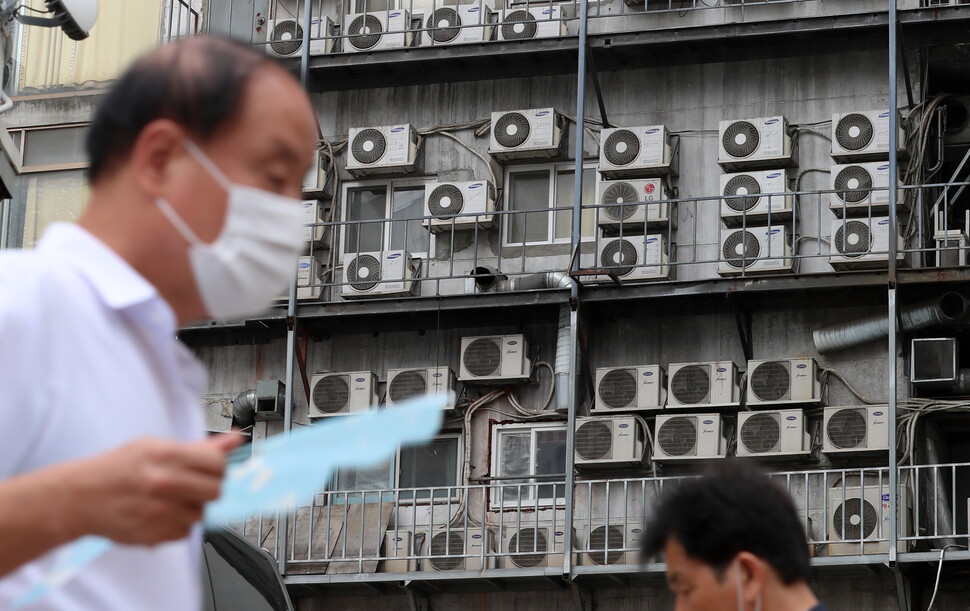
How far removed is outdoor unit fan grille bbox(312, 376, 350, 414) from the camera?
17891 mm

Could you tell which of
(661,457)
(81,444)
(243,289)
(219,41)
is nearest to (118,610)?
(81,444)

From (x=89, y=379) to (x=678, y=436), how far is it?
15558mm

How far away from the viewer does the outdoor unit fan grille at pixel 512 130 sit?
1781 cm

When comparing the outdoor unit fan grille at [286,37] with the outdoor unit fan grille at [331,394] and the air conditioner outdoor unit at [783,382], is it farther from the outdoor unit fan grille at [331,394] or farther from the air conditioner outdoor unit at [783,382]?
the air conditioner outdoor unit at [783,382]

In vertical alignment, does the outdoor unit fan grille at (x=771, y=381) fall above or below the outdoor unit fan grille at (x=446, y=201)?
below

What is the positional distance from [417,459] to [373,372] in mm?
1031

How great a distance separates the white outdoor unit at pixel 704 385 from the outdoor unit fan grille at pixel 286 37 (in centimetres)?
577

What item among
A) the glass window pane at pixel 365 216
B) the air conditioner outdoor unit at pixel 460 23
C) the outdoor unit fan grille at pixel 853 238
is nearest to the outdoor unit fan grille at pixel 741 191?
the outdoor unit fan grille at pixel 853 238

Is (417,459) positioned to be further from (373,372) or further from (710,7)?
(710,7)

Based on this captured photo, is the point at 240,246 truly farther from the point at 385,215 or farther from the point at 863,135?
the point at 385,215

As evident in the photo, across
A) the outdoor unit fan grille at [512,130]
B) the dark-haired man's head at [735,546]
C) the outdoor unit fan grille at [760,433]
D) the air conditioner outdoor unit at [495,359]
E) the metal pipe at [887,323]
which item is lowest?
the dark-haired man's head at [735,546]

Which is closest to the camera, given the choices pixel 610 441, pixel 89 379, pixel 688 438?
pixel 89 379

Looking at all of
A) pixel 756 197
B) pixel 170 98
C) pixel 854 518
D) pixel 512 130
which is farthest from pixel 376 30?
pixel 170 98

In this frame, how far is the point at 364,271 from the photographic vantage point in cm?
1805
